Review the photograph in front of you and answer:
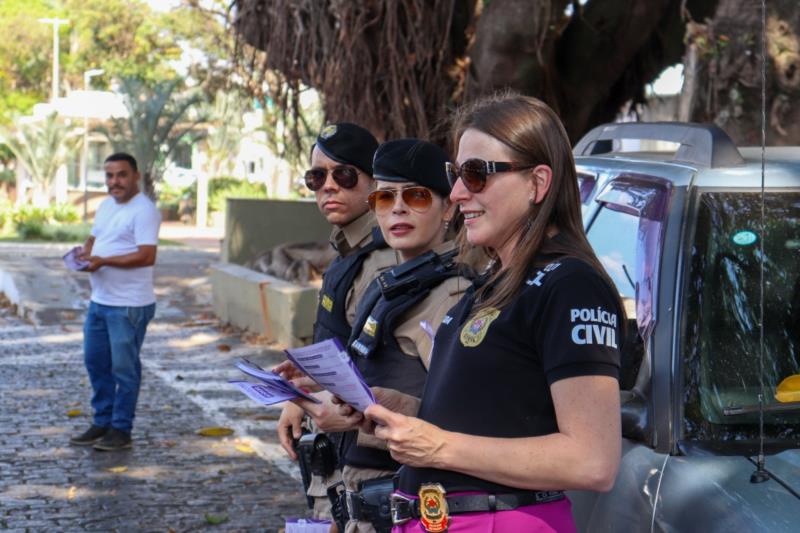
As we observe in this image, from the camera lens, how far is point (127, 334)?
26.7 ft

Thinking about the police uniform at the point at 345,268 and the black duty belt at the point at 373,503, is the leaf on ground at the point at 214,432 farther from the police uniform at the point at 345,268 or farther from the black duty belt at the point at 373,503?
the black duty belt at the point at 373,503

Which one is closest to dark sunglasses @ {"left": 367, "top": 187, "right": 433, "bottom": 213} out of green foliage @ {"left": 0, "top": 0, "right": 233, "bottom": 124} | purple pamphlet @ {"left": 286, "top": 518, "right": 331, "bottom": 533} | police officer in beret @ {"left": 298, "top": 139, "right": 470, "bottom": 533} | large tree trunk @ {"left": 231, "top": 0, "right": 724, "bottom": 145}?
police officer in beret @ {"left": 298, "top": 139, "right": 470, "bottom": 533}

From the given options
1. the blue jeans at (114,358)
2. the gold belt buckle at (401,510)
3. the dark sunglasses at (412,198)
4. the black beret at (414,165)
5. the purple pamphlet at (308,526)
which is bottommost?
the blue jeans at (114,358)

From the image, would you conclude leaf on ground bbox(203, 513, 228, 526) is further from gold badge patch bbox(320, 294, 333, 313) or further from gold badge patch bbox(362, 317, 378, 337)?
gold badge patch bbox(362, 317, 378, 337)

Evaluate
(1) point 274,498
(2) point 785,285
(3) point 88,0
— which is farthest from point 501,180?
(3) point 88,0

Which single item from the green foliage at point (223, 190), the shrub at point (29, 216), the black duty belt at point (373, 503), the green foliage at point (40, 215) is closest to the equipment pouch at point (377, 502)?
the black duty belt at point (373, 503)

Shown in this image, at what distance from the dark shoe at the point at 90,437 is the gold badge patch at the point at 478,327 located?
20.5ft

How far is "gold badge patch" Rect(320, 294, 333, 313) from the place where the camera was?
12.5 feet

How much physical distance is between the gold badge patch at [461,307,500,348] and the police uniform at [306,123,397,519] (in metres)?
1.24

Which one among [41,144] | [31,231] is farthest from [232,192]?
[31,231]

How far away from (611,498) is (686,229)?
0.80 m

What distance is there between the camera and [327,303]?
3.84m

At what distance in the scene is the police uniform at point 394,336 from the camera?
3242mm

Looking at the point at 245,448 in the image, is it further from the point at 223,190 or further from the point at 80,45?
the point at 80,45
